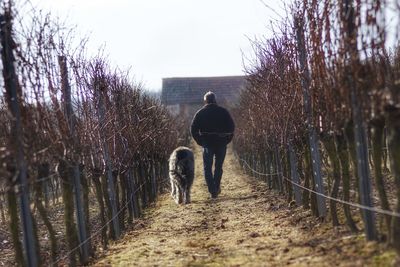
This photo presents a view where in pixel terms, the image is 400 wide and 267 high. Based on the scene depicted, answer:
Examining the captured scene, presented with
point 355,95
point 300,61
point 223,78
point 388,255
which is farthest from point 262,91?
point 223,78

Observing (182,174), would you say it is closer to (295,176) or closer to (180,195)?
(180,195)

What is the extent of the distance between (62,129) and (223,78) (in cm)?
6005

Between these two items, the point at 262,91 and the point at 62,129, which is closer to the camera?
the point at 62,129

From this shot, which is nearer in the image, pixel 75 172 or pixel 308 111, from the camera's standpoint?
pixel 75 172

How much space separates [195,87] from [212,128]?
52.4m

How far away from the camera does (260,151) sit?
688 inches

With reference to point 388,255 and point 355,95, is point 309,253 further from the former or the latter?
point 355,95

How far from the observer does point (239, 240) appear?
7.68m

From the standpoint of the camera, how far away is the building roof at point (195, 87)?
211 feet

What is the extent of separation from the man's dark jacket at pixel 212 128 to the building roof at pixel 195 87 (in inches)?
1953

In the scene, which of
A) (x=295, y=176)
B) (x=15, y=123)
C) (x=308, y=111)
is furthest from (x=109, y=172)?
(x=15, y=123)

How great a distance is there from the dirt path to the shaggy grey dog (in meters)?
1.25

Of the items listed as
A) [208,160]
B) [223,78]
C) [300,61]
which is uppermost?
[223,78]

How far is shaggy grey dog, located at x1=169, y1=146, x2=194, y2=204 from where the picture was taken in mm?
13406
